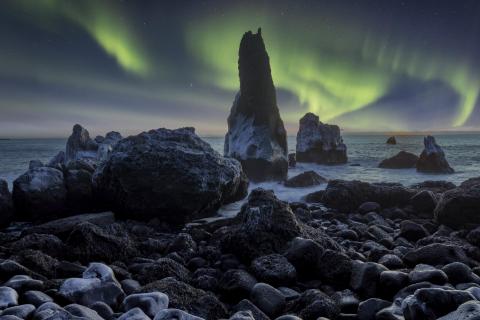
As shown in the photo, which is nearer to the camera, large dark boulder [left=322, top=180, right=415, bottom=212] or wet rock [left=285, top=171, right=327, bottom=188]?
large dark boulder [left=322, top=180, right=415, bottom=212]

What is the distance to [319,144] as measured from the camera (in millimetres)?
43281

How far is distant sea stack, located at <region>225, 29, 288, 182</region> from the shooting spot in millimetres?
25109

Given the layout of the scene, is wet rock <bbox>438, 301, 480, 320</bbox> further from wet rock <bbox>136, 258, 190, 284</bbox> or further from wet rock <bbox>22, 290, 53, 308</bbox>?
wet rock <bbox>22, 290, 53, 308</bbox>

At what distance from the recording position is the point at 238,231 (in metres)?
6.93

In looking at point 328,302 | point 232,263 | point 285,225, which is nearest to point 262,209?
point 285,225

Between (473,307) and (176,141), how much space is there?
33.7ft

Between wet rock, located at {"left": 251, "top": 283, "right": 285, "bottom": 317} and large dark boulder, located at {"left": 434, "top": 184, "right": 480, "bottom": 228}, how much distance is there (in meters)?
7.01

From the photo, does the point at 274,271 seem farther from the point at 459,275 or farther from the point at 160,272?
the point at 459,275

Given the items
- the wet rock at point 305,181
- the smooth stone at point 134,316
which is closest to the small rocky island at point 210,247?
the smooth stone at point 134,316

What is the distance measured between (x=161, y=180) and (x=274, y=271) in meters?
6.20

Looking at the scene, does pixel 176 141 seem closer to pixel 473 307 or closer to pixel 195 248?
pixel 195 248

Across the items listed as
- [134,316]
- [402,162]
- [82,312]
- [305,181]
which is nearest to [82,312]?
[82,312]

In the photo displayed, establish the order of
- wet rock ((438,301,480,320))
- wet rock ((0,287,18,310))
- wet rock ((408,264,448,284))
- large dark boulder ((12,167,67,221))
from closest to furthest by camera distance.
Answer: wet rock ((438,301,480,320)), wet rock ((0,287,18,310)), wet rock ((408,264,448,284)), large dark boulder ((12,167,67,221))

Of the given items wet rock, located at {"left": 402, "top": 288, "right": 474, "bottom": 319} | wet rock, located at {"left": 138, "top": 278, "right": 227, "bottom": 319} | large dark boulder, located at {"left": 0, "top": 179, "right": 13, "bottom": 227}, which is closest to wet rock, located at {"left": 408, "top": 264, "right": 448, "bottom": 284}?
wet rock, located at {"left": 402, "top": 288, "right": 474, "bottom": 319}
